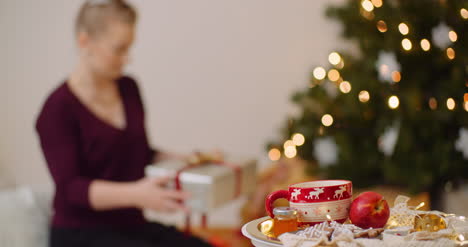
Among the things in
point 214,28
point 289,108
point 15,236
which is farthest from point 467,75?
point 15,236

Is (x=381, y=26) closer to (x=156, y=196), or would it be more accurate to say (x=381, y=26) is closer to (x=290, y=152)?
(x=290, y=152)

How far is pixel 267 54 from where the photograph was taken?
296 centimetres

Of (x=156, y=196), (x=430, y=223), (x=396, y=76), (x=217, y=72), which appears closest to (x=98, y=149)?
(x=156, y=196)

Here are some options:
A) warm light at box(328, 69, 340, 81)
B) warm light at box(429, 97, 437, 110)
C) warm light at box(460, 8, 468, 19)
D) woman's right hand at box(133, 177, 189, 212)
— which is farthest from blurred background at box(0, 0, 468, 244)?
woman's right hand at box(133, 177, 189, 212)

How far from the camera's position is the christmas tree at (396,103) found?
2152 mm

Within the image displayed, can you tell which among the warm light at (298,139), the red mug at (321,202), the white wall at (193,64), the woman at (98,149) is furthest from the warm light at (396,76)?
the red mug at (321,202)

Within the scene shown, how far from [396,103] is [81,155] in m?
1.35

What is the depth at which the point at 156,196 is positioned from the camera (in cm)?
121

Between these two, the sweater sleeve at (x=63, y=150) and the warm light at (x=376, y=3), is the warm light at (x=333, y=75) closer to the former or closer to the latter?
the warm light at (x=376, y=3)

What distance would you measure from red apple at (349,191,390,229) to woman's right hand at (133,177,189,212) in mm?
520

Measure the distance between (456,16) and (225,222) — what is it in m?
1.66

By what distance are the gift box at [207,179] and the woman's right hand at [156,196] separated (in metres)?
0.14

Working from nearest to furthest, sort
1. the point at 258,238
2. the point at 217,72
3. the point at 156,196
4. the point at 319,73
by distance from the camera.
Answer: the point at 258,238
the point at 156,196
the point at 319,73
the point at 217,72

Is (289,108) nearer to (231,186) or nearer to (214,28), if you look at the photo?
(214,28)
